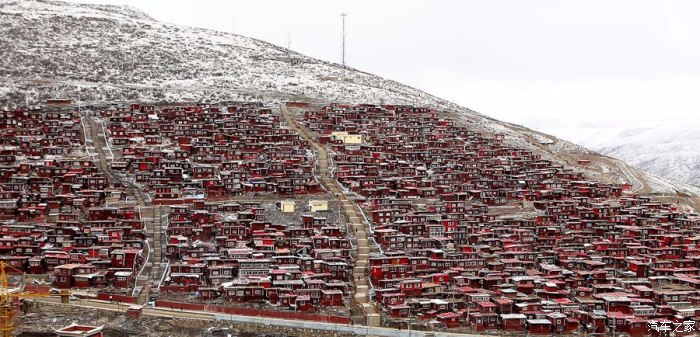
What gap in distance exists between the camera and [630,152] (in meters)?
154

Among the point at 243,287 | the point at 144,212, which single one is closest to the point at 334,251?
the point at 243,287

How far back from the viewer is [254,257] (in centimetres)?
5316

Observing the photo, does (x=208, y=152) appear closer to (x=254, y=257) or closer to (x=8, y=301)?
(x=254, y=257)

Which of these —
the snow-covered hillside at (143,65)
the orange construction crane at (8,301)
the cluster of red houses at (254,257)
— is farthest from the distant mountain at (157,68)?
the orange construction crane at (8,301)

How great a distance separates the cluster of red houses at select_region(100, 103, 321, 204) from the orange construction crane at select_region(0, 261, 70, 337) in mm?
18218

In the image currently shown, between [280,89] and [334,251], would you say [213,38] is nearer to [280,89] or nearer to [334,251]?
[280,89]

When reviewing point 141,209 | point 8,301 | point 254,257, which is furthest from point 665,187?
point 8,301

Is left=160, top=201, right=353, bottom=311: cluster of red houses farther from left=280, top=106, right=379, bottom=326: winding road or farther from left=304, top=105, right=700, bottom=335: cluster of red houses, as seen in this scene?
left=304, top=105, right=700, bottom=335: cluster of red houses

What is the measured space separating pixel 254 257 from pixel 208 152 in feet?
83.1

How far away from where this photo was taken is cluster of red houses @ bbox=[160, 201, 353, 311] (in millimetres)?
48219

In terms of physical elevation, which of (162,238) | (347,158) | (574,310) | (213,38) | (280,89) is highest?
(213,38)

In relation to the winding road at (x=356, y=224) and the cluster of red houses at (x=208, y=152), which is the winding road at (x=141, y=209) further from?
the winding road at (x=356, y=224)

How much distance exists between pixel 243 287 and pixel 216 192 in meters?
19.2

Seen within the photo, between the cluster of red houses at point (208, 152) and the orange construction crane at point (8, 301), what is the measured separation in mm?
18218
